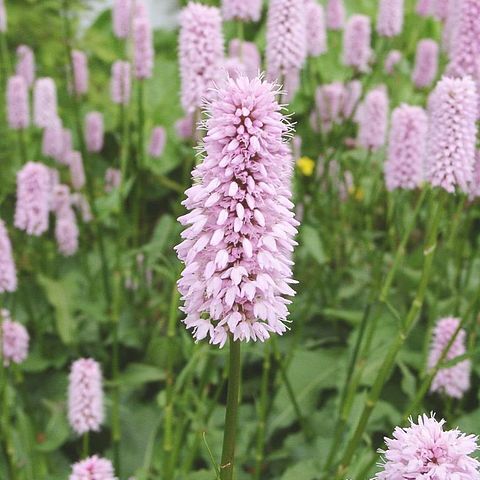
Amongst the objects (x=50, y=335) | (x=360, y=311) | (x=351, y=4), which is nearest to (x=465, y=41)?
(x=360, y=311)

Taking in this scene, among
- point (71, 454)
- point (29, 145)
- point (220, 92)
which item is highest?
point (220, 92)

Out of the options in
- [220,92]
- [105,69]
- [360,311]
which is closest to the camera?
[220,92]

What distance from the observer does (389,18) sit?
3244 mm

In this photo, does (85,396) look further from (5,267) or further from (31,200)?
(31,200)

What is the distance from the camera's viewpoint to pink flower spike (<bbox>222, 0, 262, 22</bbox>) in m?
2.75

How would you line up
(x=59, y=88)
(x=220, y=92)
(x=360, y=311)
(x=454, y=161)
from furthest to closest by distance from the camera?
(x=59, y=88) < (x=360, y=311) < (x=454, y=161) < (x=220, y=92)

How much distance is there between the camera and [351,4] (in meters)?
6.48

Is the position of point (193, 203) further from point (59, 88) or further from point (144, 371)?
point (59, 88)

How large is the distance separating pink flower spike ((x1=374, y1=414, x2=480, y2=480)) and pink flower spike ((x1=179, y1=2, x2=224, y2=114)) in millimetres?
1458

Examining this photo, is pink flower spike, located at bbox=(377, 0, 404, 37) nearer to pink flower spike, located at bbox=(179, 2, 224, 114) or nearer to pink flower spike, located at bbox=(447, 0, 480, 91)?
pink flower spike, located at bbox=(447, 0, 480, 91)

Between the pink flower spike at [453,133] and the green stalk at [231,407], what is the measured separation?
1.03m

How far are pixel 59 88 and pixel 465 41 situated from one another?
12.5ft

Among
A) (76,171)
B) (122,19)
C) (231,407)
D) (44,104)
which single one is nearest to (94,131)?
(76,171)

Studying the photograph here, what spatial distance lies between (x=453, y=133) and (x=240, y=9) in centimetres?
102
